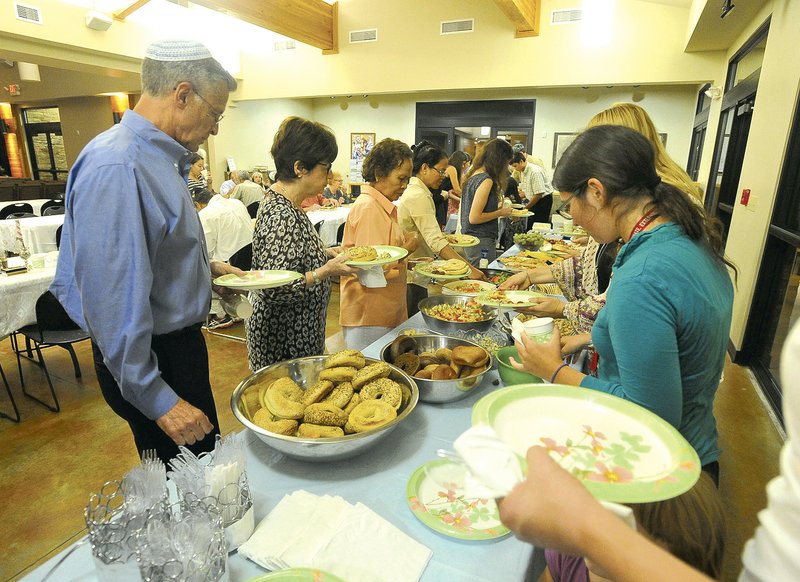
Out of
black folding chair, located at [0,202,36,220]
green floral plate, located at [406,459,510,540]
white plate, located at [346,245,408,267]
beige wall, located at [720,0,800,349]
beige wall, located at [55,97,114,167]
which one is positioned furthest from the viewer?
beige wall, located at [55,97,114,167]

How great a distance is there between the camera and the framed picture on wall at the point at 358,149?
10.4 meters

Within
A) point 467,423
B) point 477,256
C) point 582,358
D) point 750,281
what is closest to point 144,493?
point 467,423

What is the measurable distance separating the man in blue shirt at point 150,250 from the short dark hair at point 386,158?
1007mm

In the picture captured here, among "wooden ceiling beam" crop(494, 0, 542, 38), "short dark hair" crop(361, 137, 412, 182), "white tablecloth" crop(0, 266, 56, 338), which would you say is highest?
"wooden ceiling beam" crop(494, 0, 542, 38)

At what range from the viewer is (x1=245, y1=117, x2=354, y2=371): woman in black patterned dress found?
1.88 meters

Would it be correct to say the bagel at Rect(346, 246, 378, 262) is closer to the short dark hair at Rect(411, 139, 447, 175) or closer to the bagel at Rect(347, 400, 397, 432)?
the bagel at Rect(347, 400, 397, 432)

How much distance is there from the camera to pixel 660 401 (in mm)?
982

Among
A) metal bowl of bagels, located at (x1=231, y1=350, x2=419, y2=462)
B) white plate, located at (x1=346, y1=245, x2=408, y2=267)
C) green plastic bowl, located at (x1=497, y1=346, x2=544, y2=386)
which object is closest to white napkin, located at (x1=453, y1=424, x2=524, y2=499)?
metal bowl of bagels, located at (x1=231, y1=350, x2=419, y2=462)

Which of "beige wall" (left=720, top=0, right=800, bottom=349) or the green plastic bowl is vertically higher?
"beige wall" (left=720, top=0, right=800, bottom=349)

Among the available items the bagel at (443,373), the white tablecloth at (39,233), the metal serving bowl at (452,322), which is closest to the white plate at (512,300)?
the metal serving bowl at (452,322)

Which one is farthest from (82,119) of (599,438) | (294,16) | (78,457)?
(599,438)

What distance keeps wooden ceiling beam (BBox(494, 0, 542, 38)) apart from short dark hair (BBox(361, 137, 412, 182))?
195 inches

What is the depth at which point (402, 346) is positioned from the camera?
5.48 ft

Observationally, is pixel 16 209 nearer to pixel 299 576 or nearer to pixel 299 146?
pixel 299 146
